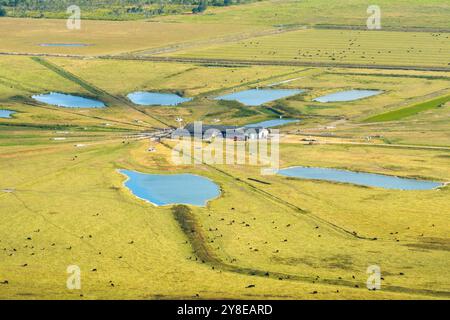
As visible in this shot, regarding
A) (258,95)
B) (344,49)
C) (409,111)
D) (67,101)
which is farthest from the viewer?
(344,49)

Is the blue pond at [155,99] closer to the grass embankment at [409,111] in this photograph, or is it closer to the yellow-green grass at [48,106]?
A: the yellow-green grass at [48,106]

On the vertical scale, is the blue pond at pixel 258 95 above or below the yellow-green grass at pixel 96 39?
below

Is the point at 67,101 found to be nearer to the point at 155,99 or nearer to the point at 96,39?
the point at 155,99

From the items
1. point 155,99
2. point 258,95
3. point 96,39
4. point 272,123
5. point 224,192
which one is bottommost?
point 224,192

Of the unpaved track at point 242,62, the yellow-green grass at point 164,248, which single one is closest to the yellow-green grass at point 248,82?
the unpaved track at point 242,62

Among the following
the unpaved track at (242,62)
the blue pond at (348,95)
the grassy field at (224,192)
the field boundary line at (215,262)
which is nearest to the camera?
the field boundary line at (215,262)

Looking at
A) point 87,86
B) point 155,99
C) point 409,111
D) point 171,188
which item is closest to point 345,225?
point 171,188

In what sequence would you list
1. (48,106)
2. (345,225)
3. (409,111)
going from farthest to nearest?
(48,106), (409,111), (345,225)
